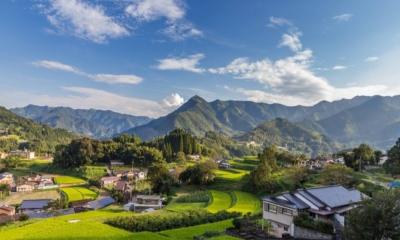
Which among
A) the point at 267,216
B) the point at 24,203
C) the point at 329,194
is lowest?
the point at 24,203

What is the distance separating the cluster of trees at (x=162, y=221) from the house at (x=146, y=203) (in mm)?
13627

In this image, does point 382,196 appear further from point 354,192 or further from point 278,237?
point 354,192

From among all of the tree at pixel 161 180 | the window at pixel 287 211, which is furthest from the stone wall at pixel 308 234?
the tree at pixel 161 180

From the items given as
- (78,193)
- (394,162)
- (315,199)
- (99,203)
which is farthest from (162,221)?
(394,162)

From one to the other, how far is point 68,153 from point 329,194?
262ft

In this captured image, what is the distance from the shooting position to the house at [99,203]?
48.7 metres

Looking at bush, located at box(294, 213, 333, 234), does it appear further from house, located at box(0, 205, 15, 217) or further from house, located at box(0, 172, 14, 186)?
house, located at box(0, 172, 14, 186)

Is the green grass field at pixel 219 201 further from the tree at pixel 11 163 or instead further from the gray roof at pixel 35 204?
the tree at pixel 11 163

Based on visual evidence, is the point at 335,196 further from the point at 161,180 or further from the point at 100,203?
the point at 100,203

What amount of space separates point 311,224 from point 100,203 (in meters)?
35.9

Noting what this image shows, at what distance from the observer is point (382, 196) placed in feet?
57.7

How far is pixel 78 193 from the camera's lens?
62719 mm

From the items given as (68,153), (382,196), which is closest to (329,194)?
(382,196)

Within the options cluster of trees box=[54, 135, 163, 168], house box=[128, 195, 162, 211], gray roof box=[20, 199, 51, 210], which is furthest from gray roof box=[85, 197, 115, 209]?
cluster of trees box=[54, 135, 163, 168]
